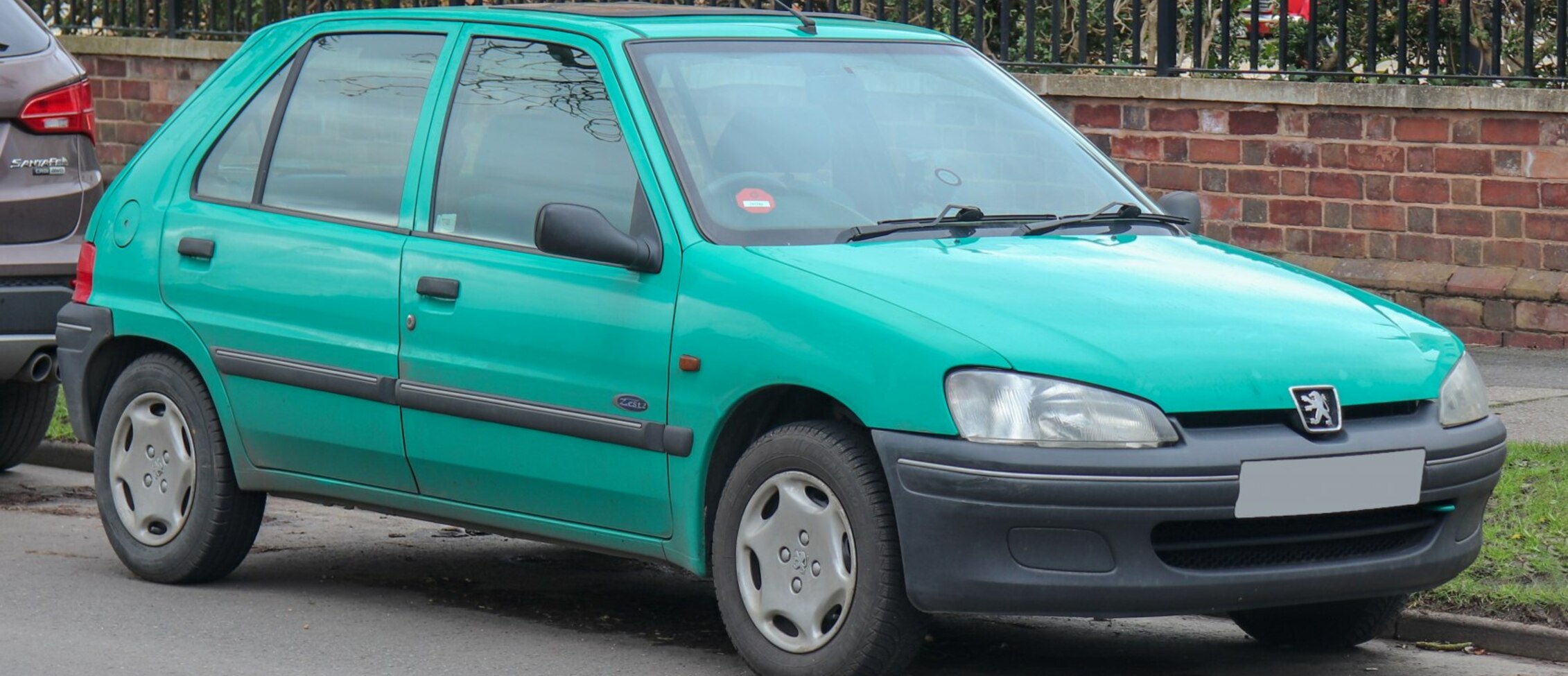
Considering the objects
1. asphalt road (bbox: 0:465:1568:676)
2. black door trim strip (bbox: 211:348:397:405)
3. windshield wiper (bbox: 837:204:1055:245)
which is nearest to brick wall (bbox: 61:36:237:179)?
asphalt road (bbox: 0:465:1568:676)

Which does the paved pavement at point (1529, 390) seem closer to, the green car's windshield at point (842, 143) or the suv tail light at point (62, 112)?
the green car's windshield at point (842, 143)

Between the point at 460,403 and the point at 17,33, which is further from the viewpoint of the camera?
the point at 17,33

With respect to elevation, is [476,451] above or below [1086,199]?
below

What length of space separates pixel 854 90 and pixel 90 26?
12954mm

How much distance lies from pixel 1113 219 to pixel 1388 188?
6.13 metres

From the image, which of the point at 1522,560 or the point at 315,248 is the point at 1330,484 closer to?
the point at 1522,560

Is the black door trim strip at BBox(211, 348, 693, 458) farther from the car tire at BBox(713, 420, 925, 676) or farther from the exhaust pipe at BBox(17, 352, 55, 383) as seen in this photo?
the exhaust pipe at BBox(17, 352, 55, 383)

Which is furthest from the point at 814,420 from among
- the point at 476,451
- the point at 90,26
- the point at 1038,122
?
the point at 90,26

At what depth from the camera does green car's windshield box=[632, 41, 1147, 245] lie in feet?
19.2

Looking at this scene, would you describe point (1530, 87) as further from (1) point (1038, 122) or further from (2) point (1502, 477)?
(1) point (1038, 122)

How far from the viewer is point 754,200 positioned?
584 cm

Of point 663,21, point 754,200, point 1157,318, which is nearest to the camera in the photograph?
point 1157,318

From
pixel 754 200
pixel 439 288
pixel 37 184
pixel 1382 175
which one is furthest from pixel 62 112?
pixel 1382 175

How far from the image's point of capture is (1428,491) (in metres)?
5.38
